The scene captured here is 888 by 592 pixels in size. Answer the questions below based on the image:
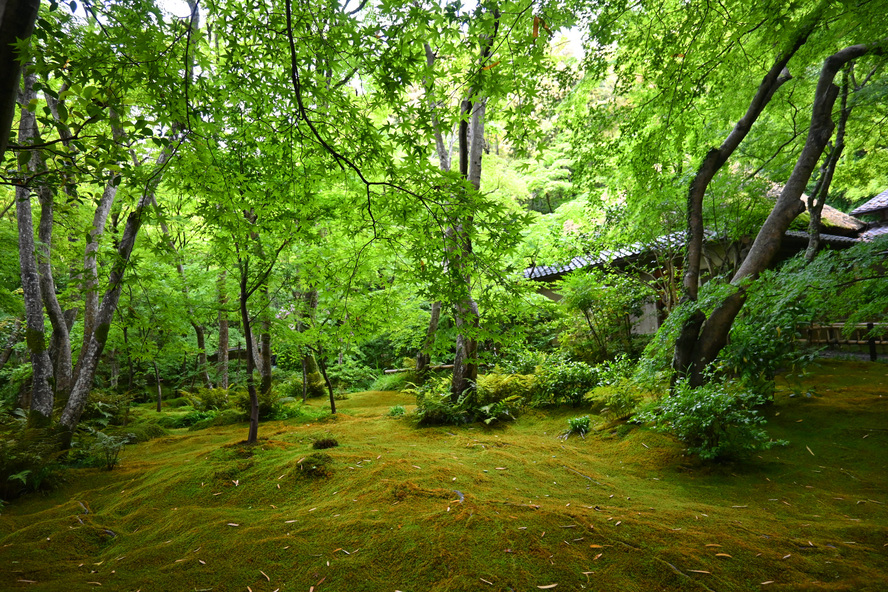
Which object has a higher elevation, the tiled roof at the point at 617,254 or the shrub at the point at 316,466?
the tiled roof at the point at 617,254

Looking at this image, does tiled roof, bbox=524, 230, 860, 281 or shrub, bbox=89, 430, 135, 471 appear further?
tiled roof, bbox=524, 230, 860, 281

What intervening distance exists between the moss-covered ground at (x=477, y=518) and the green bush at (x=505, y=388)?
2.07 metres

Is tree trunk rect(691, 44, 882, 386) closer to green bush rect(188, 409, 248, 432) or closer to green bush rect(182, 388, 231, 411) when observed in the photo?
green bush rect(188, 409, 248, 432)

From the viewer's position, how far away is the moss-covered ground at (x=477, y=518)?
232 cm

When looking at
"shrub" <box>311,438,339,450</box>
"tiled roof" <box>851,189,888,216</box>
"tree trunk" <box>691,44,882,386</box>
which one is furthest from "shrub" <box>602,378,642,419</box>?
"tiled roof" <box>851,189,888,216</box>

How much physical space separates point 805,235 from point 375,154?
12.9m

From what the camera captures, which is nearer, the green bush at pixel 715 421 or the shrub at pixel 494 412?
the green bush at pixel 715 421

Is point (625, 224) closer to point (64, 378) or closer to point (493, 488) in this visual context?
point (493, 488)

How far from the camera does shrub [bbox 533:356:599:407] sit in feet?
24.4

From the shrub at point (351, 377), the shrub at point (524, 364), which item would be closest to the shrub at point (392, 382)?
the shrub at point (351, 377)

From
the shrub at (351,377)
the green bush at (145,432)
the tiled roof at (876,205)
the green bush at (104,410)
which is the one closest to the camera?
the green bush at (145,432)

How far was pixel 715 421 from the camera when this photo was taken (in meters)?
4.08

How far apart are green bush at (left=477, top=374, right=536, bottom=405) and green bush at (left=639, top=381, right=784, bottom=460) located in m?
3.38

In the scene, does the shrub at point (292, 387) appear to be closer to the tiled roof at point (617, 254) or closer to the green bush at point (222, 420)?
the green bush at point (222, 420)
